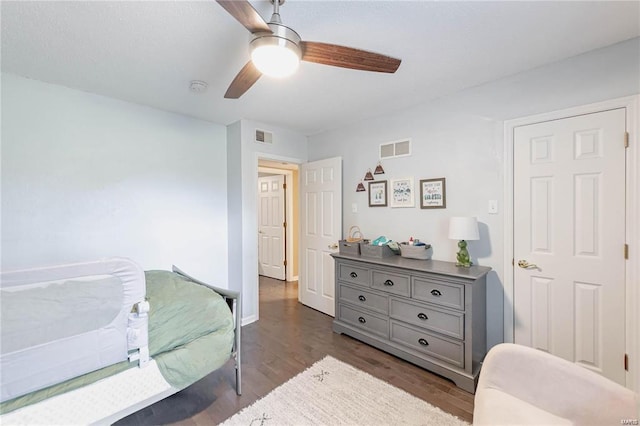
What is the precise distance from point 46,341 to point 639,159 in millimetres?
3502

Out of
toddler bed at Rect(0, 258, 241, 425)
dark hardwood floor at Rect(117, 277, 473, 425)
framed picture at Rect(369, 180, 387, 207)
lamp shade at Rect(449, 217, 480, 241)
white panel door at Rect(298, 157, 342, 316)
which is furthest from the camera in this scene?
white panel door at Rect(298, 157, 342, 316)

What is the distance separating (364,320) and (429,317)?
73 centimetres

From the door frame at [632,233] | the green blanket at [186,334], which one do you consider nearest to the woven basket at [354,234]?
the green blanket at [186,334]

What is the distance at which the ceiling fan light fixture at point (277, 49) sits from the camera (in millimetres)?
1271

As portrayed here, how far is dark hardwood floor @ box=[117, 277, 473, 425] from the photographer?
6.05 ft

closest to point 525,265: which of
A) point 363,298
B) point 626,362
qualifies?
point 626,362

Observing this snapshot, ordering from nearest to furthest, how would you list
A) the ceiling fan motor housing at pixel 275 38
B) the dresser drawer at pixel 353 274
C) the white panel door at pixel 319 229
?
1. the ceiling fan motor housing at pixel 275 38
2. the dresser drawer at pixel 353 274
3. the white panel door at pixel 319 229

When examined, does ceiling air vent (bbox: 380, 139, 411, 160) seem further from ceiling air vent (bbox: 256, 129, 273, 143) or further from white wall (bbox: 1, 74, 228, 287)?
white wall (bbox: 1, 74, 228, 287)

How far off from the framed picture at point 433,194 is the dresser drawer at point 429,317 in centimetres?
101

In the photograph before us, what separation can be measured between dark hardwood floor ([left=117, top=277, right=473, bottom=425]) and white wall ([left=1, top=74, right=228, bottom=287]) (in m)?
1.06

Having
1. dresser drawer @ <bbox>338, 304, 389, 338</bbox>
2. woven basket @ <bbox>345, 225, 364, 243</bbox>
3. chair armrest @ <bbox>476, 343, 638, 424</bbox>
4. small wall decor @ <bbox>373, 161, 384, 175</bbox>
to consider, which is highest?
small wall decor @ <bbox>373, 161, 384, 175</bbox>

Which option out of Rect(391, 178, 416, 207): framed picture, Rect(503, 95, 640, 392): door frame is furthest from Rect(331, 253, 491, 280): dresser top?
Rect(503, 95, 640, 392): door frame

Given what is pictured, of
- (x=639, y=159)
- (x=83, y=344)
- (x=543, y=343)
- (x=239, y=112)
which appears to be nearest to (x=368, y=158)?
(x=239, y=112)

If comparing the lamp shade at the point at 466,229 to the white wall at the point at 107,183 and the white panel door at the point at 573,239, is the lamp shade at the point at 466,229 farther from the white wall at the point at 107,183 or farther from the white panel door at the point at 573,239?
the white wall at the point at 107,183
